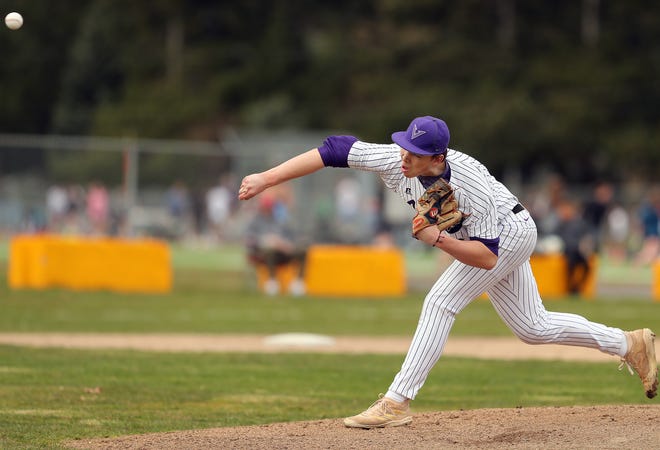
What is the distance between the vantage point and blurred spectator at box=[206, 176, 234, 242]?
2603 centimetres

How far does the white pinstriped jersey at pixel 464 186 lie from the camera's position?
7031 mm

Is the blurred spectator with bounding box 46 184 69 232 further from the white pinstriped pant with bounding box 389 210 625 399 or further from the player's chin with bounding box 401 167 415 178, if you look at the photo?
the player's chin with bounding box 401 167 415 178

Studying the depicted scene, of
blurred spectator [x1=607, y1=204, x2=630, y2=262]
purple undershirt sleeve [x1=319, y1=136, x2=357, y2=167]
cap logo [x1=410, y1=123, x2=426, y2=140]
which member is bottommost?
purple undershirt sleeve [x1=319, y1=136, x2=357, y2=167]

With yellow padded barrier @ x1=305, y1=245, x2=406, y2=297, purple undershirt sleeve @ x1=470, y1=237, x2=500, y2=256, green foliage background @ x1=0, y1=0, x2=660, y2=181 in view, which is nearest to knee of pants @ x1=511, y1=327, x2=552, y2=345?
purple undershirt sleeve @ x1=470, y1=237, x2=500, y2=256

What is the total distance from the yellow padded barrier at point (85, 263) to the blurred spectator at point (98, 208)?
9.62 feet

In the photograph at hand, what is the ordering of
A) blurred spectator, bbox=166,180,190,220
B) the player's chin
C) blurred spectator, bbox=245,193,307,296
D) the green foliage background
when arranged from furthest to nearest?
the green foliage background, blurred spectator, bbox=166,180,190,220, blurred spectator, bbox=245,193,307,296, the player's chin

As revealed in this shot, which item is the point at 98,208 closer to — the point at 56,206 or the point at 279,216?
the point at 56,206

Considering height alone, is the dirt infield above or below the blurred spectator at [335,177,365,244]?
below

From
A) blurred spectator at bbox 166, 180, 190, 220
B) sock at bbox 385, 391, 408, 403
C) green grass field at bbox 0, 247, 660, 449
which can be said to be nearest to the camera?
sock at bbox 385, 391, 408, 403

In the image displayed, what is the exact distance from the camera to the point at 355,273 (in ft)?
69.2

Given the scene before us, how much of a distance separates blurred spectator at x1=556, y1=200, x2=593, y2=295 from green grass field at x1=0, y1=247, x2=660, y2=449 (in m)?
2.53

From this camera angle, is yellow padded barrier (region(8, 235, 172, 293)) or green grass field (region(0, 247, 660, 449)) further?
yellow padded barrier (region(8, 235, 172, 293))

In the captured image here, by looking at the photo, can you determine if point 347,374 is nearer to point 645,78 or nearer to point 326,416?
point 326,416

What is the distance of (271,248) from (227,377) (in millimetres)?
9253
